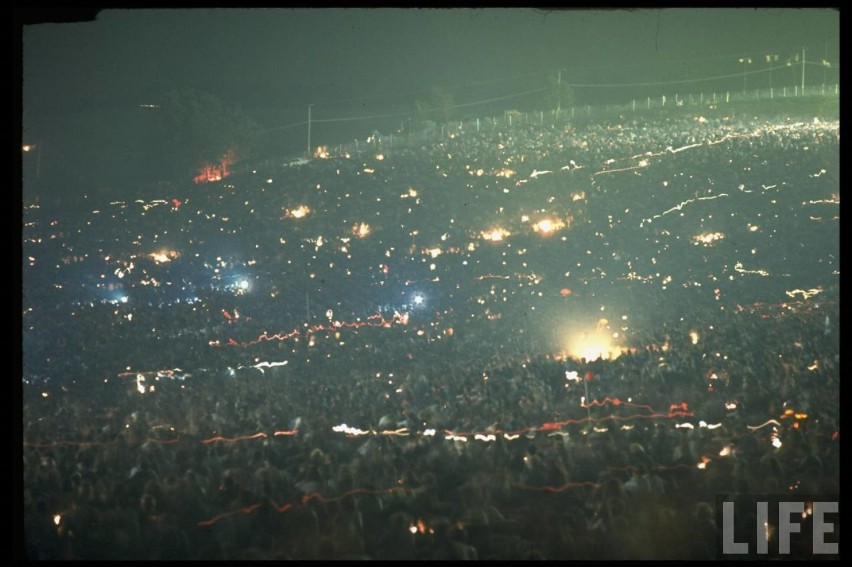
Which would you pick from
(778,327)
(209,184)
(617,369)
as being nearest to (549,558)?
(617,369)

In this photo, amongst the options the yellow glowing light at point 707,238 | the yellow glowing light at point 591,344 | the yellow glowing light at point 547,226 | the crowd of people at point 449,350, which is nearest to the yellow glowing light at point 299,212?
the crowd of people at point 449,350

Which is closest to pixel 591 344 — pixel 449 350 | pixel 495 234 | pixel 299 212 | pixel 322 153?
pixel 449 350

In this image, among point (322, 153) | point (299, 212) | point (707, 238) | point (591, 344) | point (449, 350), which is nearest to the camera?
point (449, 350)

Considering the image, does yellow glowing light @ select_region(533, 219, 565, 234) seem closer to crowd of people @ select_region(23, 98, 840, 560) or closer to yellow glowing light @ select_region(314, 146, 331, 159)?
crowd of people @ select_region(23, 98, 840, 560)

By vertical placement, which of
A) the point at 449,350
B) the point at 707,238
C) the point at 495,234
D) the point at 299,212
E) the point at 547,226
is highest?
the point at 299,212

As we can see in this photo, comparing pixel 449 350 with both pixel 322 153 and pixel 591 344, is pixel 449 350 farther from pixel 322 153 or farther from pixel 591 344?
pixel 322 153

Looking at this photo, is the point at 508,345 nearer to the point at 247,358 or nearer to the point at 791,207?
the point at 247,358

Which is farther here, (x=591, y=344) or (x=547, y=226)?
(x=547, y=226)

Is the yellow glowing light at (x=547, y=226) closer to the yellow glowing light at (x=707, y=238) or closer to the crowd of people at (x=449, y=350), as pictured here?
the crowd of people at (x=449, y=350)
